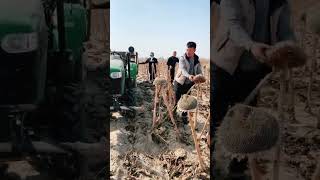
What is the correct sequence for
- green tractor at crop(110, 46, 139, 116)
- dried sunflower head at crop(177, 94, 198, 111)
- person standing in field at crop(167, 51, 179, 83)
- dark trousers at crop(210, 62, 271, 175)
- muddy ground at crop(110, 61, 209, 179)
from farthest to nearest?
1. green tractor at crop(110, 46, 139, 116)
2. person standing in field at crop(167, 51, 179, 83)
3. muddy ground at crop(110, 61, 209, 179)
4. dried sunflower head at crop(177, 94, 198, 111)
5. dark trousers at crop(210, 62, 271, 175)

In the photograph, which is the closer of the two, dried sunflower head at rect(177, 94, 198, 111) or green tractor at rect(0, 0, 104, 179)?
green tractor at rect(0, 0, 104, 179)

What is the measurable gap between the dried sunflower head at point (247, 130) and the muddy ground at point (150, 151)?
2656 mm

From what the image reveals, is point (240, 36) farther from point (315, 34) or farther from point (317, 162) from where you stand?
point (317, 162)

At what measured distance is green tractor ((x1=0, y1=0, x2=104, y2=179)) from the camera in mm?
3357

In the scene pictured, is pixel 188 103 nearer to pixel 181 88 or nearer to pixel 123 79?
pixel 181 88

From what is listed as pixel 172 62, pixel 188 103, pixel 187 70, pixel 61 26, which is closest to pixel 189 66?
pixel 187 70

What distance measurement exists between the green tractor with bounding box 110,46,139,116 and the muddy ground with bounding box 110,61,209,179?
258 mm

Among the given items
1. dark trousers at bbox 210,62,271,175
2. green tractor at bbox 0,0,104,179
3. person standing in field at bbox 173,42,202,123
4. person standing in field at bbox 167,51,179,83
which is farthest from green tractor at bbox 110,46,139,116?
dark trousers at bbox 210,62,271,175

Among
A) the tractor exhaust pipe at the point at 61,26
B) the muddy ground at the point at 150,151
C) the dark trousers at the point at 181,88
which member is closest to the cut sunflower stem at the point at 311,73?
the tractor exhaust pipe at the point at 61,26

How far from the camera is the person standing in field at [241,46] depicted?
3383mm

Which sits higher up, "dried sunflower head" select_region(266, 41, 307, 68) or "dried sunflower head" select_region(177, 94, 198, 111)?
"dried sunflower head" select_region(266, 41, 307, 68)

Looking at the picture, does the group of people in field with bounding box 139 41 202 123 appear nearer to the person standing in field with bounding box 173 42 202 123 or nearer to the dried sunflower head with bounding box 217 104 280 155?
the person standing in field with bounding box 173 42 202 123

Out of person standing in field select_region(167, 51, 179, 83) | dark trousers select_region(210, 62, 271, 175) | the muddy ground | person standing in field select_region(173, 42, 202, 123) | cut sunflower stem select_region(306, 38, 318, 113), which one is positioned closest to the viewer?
cut sunflower stem select_region(306, 38, 318, 113)

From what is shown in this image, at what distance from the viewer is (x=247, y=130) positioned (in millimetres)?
3289
